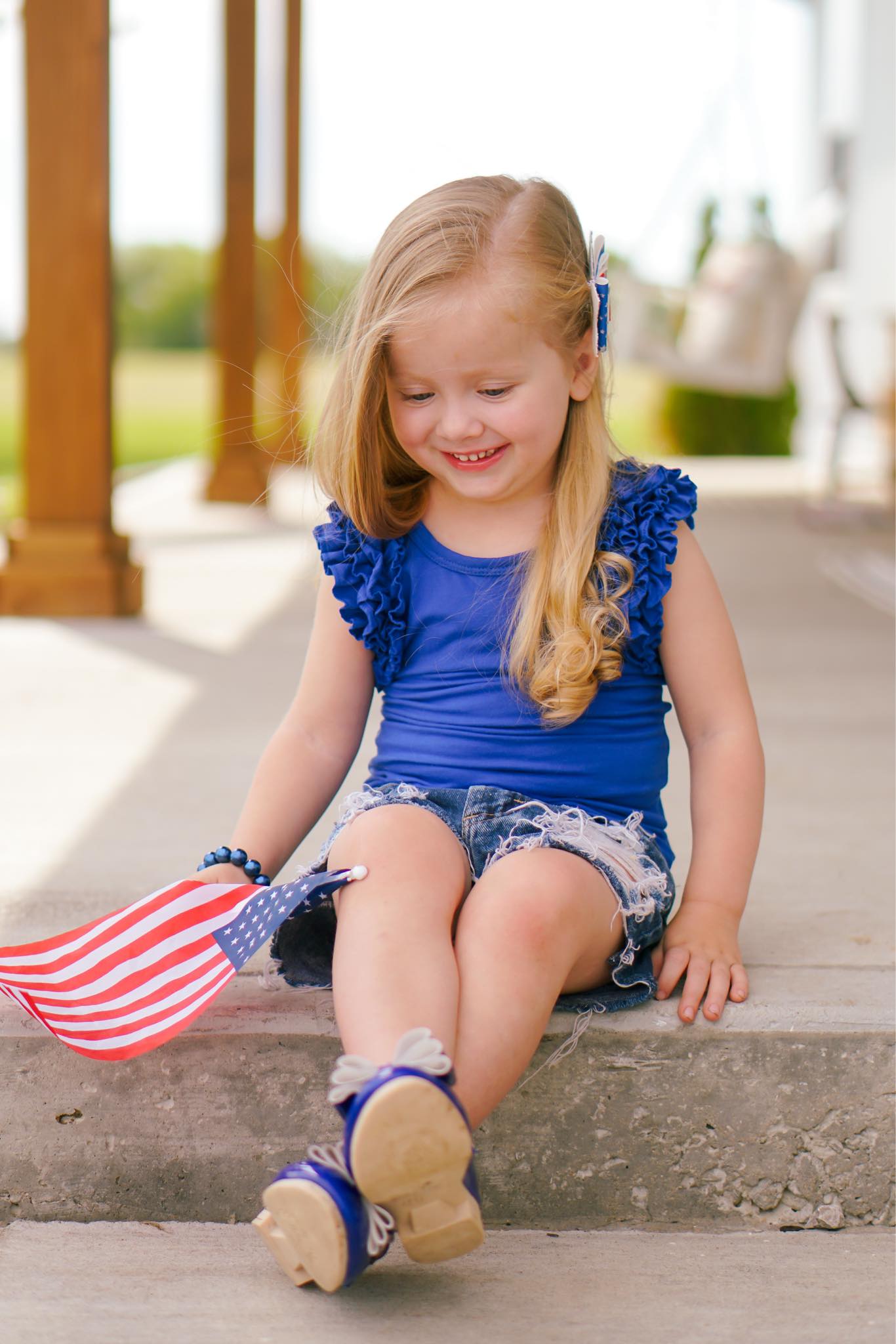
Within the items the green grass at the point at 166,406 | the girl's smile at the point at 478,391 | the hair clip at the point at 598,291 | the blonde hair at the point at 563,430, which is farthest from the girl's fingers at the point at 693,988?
the green grass at the point at 166,406

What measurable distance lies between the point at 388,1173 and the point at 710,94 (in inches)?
240

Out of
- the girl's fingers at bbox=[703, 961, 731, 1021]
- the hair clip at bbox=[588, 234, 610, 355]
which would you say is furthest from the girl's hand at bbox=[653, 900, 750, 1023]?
the hair clip at bbox=[588, 234, 610, 355]

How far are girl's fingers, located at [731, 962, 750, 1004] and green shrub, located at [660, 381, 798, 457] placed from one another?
1056 cm

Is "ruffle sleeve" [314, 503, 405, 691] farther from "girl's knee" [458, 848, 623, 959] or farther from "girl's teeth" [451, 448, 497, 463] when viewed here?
"girl's knee" [458, 848, 623, 959]

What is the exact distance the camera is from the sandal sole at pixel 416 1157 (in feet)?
3.71

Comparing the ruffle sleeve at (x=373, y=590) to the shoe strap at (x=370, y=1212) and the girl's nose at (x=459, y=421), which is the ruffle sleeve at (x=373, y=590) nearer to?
the girl's nose at (x=459, y=421)

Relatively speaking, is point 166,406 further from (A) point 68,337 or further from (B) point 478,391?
(B) point 478,391

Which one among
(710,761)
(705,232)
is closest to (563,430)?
(710,761)

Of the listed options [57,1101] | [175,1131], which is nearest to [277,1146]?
[175,1131]

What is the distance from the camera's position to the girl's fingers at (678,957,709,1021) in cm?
146

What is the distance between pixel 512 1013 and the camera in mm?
1312

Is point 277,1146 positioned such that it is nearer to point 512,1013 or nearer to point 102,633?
point 512,1013

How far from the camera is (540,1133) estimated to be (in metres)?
1.48

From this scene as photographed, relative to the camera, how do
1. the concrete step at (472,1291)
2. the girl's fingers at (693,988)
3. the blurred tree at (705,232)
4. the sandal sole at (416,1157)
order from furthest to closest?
1. the blurred tree at (705,232)
2. the girl's fingers at (693,988)
3. the concrete step at (472,1291)
4. the sandal sole at (416,1157)
